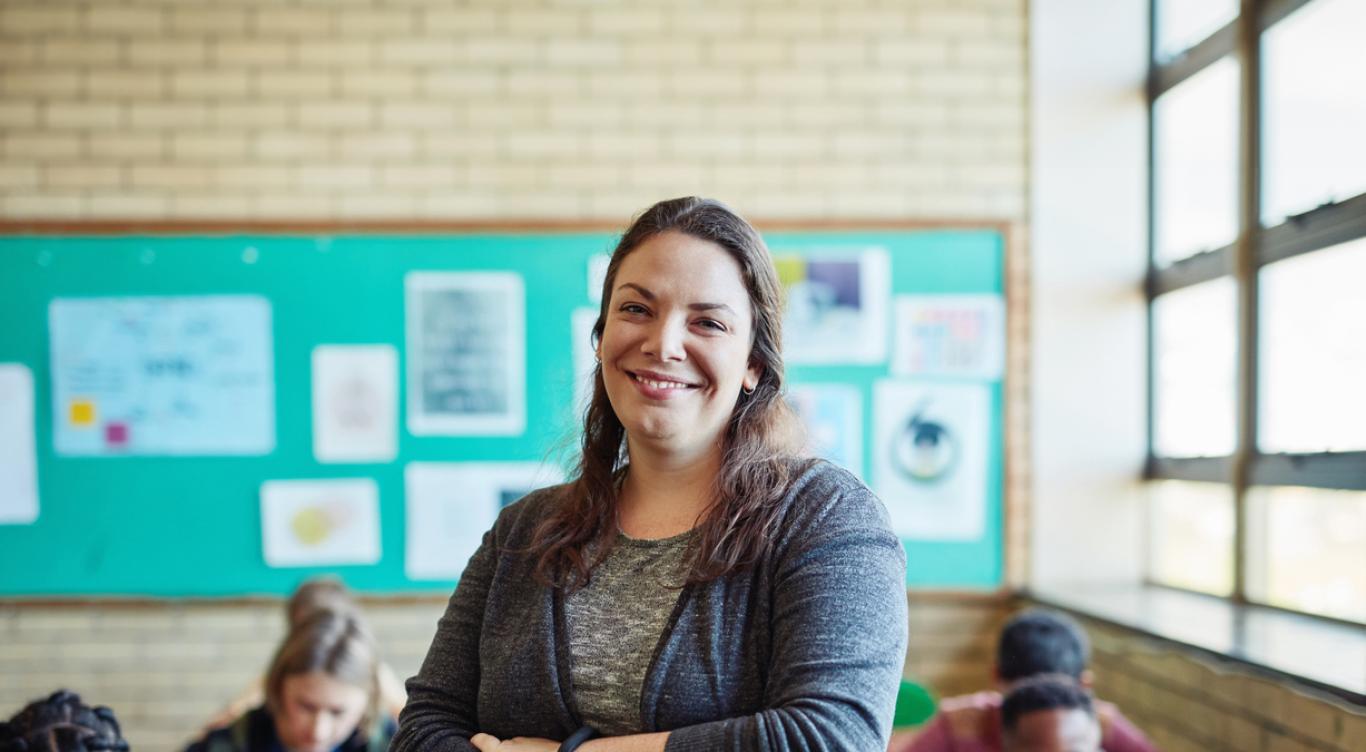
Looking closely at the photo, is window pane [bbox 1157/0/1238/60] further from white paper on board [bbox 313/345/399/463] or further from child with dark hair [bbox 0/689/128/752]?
child with dark hair [bbox 0/689/128/752]

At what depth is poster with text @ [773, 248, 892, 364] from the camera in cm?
385

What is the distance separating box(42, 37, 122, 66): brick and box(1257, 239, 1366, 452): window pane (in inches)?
142

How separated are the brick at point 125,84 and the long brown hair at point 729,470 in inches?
120

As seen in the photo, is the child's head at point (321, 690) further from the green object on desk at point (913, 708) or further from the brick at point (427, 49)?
the brick at point (427, 49)

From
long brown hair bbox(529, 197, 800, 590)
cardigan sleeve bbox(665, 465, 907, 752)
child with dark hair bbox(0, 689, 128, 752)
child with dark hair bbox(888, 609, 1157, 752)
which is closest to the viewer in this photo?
cardigan sleeve bbox(665, 465, 907, 752)

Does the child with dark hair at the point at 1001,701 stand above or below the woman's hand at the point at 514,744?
below

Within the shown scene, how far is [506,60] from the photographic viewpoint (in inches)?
152

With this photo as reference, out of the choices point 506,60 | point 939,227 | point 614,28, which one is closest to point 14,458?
point 506,60

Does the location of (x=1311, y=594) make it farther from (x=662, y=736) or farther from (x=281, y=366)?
(x=281, y=366)

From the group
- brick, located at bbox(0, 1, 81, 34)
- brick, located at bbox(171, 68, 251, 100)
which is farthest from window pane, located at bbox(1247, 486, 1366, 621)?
brick, located at bbox(0, 1, 81, 34)

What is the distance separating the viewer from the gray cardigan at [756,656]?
3.68 ft

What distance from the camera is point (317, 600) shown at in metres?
3.19

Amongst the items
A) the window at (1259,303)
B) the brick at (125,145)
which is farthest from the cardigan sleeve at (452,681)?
the brick at (125,145)

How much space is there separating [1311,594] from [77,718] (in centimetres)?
285
